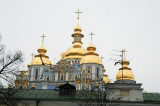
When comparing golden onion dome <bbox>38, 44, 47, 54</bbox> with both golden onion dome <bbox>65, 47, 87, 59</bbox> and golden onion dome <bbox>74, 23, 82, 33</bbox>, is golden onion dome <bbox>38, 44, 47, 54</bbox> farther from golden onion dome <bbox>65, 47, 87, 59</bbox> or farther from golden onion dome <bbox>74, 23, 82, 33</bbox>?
golden onion dome <bbox>74, 23, 82, 33</bbox>

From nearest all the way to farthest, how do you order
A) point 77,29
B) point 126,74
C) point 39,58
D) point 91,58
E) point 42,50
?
point 91,58
point 126,74
point 39,58
point 42,50
point 77,29

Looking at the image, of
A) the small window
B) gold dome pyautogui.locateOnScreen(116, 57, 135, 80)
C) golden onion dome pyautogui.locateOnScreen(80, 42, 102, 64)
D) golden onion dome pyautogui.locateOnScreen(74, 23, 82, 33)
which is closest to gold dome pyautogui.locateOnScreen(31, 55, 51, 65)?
golden onion dome pyautogui.locateOnScreen(80, 42, 102, 64)

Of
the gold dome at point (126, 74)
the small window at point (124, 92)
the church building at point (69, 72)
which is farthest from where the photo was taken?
the gold dome at point (126, 74)

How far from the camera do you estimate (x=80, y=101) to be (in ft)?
91.1

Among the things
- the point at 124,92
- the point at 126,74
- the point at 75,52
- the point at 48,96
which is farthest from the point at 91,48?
the point at 124,92

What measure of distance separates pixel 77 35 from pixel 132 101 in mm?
38019

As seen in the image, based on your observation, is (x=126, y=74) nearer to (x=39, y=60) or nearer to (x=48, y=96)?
(x=39, y=60)

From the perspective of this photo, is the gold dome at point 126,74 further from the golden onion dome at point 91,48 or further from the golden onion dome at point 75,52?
the golden onion dome at point 75,52

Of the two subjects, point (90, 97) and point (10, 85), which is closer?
point (10, 85)

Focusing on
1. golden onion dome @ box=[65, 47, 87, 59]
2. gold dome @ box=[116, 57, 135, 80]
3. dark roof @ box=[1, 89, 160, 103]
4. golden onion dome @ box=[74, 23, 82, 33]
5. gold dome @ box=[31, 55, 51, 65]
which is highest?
golden onion dome @ box=[74, 23, 82, 33]

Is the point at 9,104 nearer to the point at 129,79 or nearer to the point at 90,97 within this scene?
the point at 90,97

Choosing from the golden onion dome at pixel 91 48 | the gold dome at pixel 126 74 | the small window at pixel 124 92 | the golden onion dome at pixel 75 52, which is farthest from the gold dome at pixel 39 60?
the small window at pixel 124 92

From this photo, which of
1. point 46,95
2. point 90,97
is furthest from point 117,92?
point 46,95

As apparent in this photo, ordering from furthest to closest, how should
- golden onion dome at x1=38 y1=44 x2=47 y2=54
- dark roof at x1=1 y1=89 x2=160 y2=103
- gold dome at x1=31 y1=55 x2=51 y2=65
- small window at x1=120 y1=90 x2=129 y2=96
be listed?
golden onion dome at x1=38 y1=44 x2=47 y2=54 → gold dome at x1=31 y1=55 x2=51 y2=65 → dark roof at x1=1 y1=89 x2=160 y2=103 → small window at x1=120 y1=90 x2=129 y2=96
